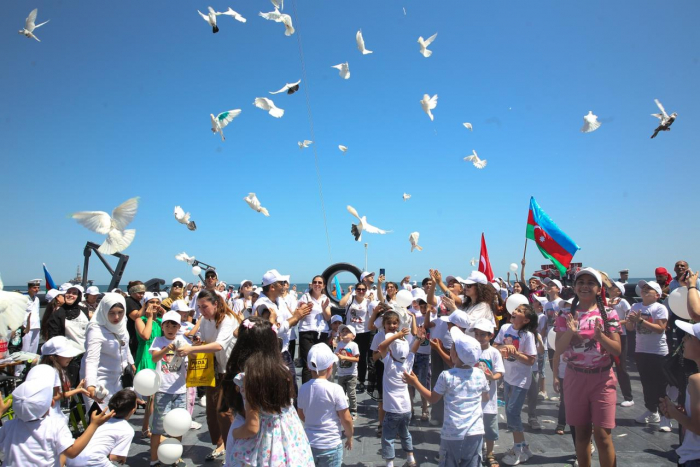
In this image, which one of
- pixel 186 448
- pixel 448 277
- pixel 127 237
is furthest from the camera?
pixel 448 277

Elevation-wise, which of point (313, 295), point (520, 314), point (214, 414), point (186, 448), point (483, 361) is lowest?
point (186, 448)

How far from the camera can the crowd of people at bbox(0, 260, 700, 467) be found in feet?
8.31

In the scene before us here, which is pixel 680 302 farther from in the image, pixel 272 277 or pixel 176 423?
pixel 176 423

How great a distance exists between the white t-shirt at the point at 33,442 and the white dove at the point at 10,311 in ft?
Answer: 2.52

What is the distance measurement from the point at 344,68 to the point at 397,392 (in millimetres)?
5820

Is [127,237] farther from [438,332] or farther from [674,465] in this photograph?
[674,465]

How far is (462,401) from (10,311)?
307 cm

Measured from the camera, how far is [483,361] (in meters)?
3.80

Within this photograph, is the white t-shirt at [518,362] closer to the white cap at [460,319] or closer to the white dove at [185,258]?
the white cap at [460,319]

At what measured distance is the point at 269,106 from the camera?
703 cm

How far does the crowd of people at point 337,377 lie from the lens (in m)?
2.53

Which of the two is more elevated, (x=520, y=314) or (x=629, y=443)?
(x=520, y=314)

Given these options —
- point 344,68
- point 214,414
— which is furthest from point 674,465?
point 344,68

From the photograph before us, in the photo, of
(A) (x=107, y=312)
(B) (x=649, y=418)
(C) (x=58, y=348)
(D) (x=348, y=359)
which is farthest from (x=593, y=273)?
(A) (x=107, y=312)
